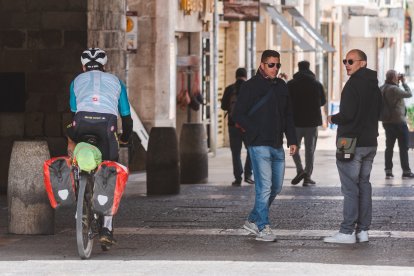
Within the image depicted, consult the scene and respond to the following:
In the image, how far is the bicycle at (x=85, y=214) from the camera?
12.7 metres

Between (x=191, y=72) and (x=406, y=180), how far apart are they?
8.43m

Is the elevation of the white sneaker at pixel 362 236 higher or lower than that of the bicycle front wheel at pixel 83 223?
lower

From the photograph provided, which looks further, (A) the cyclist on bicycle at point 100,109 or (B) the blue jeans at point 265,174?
(B) the blue jeans at point 265,174

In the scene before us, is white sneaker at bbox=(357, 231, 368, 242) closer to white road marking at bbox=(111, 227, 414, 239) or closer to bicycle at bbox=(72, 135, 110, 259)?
white road marking at bbox=(111, 227, 414, 239)

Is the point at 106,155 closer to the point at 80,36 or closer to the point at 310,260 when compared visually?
the point at 310,260

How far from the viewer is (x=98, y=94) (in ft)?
43.3

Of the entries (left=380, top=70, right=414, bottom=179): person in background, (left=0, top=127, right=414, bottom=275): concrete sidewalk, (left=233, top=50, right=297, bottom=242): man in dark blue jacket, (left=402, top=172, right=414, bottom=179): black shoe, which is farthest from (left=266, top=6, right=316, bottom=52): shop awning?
(left=233, top=50, right=297, bottom=242): man in dark blue jacket

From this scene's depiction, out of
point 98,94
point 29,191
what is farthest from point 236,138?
point 98,94

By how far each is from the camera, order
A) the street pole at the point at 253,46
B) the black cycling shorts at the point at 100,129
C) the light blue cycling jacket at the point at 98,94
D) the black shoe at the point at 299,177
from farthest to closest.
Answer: the street pole at the point at 253,46 → the black shoe at the point at 299,177 → the light blue cycling jacket at the point at 98,94 → the black cycling shorts at the point at 100,129

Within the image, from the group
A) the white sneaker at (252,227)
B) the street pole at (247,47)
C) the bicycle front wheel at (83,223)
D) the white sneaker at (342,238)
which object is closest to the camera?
the bicycle front wheel at (83,223)

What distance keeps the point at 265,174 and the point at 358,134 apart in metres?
0.93

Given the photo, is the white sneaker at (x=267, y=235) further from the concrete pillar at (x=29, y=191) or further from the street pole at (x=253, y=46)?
the street pole at (x=253, y=46)

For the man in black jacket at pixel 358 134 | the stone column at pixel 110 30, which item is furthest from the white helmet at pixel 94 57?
the stone column at pixel 110 30

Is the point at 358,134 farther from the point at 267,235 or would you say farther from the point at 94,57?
the point at 94,57
